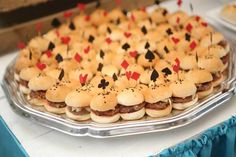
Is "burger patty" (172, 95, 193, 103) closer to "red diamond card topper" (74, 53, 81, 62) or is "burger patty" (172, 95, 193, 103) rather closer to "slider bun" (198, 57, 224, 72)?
"slider bun" (198, 57, 224, 72)

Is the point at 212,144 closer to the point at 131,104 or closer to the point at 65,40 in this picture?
the point at 131,104

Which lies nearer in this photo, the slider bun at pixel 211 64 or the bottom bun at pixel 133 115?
the bottom bun at pixel 133 115

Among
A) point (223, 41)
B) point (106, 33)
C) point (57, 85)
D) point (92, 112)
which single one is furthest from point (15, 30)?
point (223, 41)

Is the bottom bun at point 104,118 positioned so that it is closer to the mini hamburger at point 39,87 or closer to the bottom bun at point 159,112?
the bottom bun at point 159,112

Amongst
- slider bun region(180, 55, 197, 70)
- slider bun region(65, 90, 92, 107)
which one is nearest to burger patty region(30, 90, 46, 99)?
slider bun region(65, 90, 92, 107)

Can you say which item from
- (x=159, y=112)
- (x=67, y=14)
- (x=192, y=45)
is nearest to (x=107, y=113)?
(x=159, y=112)

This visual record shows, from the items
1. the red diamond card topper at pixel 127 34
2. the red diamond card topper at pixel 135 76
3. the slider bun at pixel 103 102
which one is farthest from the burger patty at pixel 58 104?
the red diamond card topper at pixel 127 34
